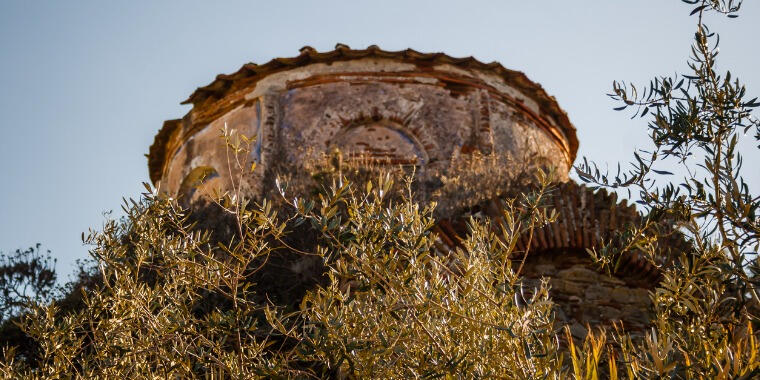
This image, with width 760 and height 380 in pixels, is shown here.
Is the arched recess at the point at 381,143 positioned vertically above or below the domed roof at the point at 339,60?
below

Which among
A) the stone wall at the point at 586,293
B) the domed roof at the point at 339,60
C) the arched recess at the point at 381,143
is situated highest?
the domed roof at the point at 339,60

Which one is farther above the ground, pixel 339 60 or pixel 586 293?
pixel 339 60

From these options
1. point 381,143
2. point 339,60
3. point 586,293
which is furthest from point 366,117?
point 586,293

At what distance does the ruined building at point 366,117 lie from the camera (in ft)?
36.9

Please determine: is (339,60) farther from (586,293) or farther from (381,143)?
(586,293)

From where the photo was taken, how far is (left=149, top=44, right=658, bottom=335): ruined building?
1123cm

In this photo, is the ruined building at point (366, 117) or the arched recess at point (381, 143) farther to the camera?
the ruined building at point (366, 117)

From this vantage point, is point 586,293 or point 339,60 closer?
point 586,293

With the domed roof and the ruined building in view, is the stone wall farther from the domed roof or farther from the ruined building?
the domed roof

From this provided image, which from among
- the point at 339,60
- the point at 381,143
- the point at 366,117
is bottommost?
the point at 381,143

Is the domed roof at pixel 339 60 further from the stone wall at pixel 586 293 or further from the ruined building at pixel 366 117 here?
the stone wall at pixel 586 293

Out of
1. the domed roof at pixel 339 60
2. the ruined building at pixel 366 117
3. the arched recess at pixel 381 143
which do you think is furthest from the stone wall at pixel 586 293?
the domed roof at pixel 339 60

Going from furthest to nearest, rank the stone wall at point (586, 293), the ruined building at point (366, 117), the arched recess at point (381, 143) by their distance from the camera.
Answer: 1. the ruined building at point (366, 117)
2. the arched recess at point (381, 143)
3. the stone wall at point (586, 293)

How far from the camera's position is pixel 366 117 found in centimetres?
1155
